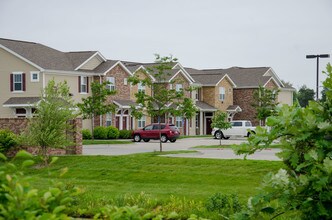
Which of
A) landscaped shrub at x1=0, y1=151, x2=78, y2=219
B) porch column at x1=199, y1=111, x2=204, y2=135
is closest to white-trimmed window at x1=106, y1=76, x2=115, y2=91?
porch column at x1=199, y1=111, x2=204, y2=135

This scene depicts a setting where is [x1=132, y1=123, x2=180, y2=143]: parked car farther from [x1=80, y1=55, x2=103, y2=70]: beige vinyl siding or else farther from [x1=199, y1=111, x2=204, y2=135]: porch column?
[x1=199, y1=111, x2=204, y2=135]: porch column

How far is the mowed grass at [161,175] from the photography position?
18344 millimetres

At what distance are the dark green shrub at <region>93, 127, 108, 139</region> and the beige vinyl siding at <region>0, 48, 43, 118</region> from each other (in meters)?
5.88

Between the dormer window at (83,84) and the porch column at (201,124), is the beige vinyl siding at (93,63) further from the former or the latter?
the porch column at (201,124)

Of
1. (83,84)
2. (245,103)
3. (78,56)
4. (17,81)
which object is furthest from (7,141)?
(245,103)

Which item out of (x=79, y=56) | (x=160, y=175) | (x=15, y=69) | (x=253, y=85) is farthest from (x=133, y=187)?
(x=253, y=85)

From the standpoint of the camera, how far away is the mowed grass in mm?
18344

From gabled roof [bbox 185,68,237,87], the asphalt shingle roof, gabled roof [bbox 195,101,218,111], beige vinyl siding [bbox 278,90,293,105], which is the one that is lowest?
gabled roof [bbox 195,101,218,111]

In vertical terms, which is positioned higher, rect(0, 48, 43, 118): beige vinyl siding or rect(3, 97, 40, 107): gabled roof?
rect(0, 48, 43, 118): beige vinyl siding

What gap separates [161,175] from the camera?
22594 millimetres

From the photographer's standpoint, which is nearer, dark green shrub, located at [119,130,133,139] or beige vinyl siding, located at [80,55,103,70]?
dark green shrub, located at [119,130,133,139]

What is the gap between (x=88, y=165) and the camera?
25594 millimetres

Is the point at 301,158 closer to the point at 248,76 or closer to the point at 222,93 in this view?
the point at 222,93

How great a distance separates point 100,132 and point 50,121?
27483 millimetres
